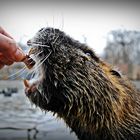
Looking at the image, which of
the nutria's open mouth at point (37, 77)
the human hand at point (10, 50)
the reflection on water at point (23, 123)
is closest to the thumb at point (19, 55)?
the human hand at point (10, 50)

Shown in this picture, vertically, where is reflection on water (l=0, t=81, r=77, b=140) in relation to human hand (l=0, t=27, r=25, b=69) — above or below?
below

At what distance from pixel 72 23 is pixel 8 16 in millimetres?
316

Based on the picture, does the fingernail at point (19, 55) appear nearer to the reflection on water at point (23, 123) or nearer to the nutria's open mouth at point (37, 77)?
the nutria's open mouth at point (37, 77)

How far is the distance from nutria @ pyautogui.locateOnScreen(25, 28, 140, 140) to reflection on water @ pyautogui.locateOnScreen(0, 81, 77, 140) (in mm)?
487

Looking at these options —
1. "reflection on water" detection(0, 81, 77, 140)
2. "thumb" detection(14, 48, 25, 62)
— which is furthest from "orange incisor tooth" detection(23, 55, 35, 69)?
"reflection on water" detection(0, 81, 77, 140)

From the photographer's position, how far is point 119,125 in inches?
47.4

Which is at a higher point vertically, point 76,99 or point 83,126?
point 76,99

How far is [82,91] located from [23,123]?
0.75 meters

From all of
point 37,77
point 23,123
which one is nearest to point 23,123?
point 23,123

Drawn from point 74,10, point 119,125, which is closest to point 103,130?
point 119,125

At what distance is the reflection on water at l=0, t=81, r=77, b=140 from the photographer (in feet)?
5.61

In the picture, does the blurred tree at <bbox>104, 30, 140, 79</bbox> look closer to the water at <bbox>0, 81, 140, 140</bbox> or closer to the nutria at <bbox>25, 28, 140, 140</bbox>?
the water at <bbox>0, 81, 140, 140</bbox>

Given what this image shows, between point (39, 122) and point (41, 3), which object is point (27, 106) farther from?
point (41, 3)

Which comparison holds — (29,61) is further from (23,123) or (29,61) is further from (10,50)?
(23,123)
